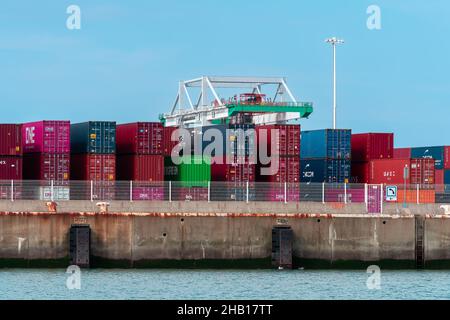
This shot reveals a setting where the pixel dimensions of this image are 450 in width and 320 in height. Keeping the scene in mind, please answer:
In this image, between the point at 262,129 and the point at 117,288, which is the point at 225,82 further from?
the point at 117,288

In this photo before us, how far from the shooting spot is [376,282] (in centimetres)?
6244

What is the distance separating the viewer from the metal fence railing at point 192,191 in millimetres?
70250

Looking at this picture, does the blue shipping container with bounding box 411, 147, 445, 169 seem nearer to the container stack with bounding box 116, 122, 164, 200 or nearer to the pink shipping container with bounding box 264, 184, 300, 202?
the pink shipping container with bounding box 264, 184, 300, 202

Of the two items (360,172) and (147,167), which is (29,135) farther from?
(360,172)

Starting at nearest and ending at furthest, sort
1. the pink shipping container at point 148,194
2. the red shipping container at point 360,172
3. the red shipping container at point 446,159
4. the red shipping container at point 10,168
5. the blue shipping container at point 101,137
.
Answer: the pink shipping container at point 148,194 < the red shipping container at point 10,168 < the blue shipping container at point 101,137 < the red shipping container at point 360,172 < the red shipping container at point 446,159

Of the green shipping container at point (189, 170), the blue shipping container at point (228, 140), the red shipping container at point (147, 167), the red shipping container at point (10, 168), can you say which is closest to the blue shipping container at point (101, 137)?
the red shipping container at point (147, 167)

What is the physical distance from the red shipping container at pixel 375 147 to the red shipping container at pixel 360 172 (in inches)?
14.6

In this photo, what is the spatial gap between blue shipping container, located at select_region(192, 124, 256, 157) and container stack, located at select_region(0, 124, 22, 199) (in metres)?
11.5

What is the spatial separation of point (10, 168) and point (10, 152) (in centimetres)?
97

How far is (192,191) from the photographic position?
238 ft

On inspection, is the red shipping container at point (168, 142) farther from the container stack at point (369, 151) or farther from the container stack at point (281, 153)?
the container stack at point (369, 151)
